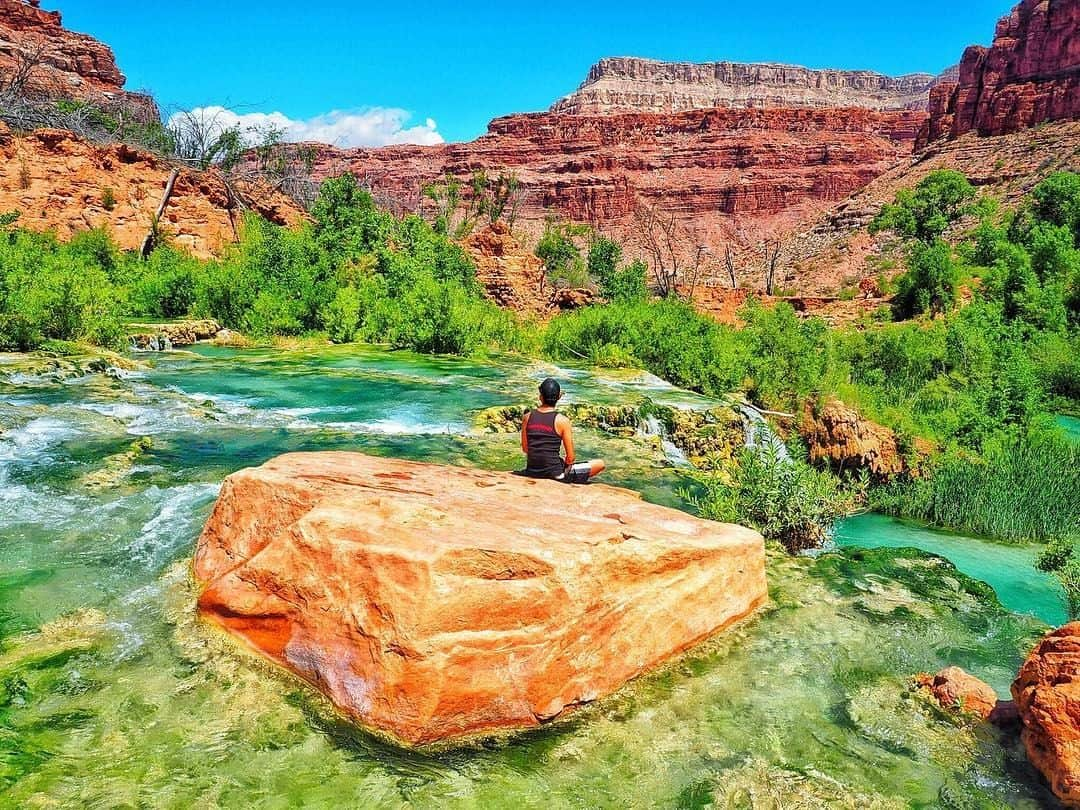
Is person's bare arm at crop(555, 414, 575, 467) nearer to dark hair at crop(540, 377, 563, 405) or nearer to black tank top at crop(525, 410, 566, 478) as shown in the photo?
black tank top at crop(525, 410, 566, 478)

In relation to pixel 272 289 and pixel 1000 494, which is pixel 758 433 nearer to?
pixel 1000 494

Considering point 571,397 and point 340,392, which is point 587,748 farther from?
point 340,392

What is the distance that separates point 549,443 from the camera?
6.27 metres

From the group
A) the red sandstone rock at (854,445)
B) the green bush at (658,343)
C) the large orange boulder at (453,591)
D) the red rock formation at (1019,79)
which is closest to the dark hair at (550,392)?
the large orange boulder at (453,591)

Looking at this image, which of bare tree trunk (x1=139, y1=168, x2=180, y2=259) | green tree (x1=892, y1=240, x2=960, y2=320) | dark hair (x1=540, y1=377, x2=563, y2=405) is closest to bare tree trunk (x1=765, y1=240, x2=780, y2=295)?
green tree (x1=892, y1=240, x2=960, y2=320)

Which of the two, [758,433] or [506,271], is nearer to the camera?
[758,433]

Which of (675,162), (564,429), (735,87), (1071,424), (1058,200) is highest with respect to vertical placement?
(735,87)

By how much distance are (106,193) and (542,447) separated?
25.0 meters

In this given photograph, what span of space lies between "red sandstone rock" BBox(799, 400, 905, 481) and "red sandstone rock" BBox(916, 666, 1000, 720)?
7.52m

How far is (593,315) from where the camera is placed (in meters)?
19.5

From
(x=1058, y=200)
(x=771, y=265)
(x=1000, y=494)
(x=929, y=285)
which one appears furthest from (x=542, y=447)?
(x=771, y=265)

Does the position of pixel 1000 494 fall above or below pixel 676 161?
below

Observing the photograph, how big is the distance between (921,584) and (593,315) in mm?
14153

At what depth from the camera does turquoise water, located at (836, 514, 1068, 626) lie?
726 centimetres
